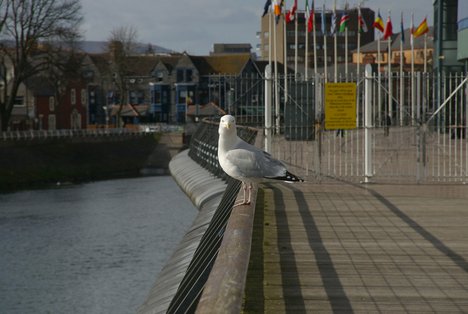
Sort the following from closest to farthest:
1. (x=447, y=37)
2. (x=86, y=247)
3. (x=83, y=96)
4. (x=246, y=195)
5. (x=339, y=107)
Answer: (x=246, y=195), (x=339, y=107), (x=86, y=247), (x=447, y=37), (x=83, y=96)

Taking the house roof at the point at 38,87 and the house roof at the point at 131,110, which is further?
the house roof at the point at 131,110

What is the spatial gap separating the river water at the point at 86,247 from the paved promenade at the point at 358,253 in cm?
980

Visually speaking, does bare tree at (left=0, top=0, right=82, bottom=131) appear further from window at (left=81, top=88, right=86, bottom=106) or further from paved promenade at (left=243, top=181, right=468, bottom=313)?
paved promenade at (left=243, top=181, right=468, bottom=313)

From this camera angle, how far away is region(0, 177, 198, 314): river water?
25.8m

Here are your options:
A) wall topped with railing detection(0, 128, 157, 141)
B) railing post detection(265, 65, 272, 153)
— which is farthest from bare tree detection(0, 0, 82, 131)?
railing post detection(265, 65, 272, 153)

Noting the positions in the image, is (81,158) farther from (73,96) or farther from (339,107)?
(339,107)

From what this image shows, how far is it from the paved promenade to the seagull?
787mm

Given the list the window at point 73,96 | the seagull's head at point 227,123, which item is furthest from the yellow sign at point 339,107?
the window at point 73,96

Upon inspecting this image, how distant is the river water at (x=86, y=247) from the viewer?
1017 inches

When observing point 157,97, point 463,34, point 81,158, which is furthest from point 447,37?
point 157,97

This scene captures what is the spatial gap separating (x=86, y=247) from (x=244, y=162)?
25005mm

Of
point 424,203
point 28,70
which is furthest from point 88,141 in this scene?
point 424,203

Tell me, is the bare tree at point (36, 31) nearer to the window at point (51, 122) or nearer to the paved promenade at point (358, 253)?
the window at point (51, 122)

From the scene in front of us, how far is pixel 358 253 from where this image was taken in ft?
35.8
